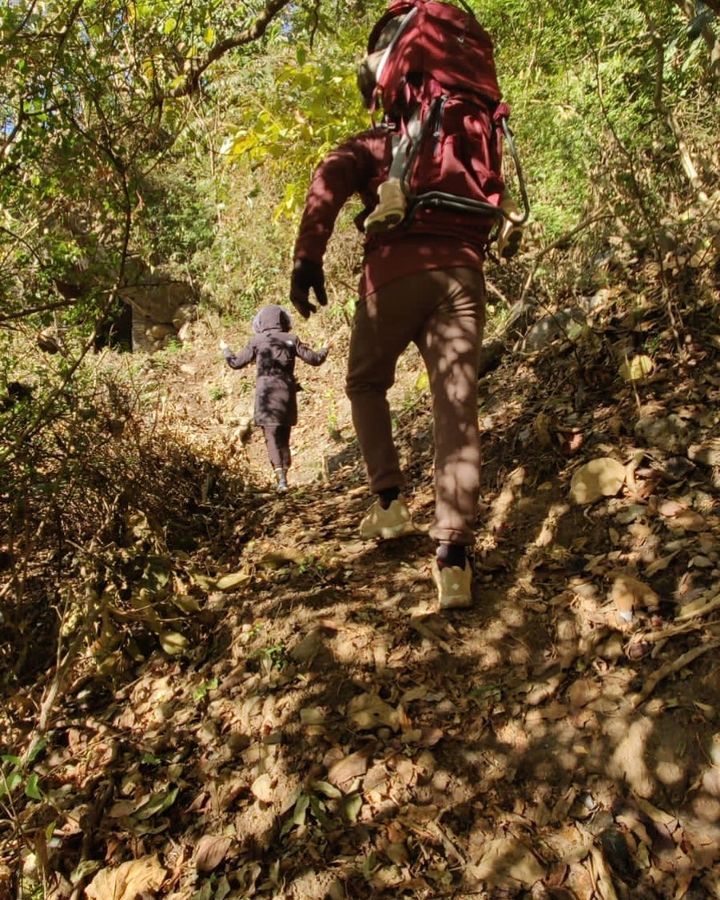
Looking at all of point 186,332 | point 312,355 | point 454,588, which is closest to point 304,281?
point 454,588

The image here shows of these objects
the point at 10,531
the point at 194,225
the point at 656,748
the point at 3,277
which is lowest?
the point at 656,748

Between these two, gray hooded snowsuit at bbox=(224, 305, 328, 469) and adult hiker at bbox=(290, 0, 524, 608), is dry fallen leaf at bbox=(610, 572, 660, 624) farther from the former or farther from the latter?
gray hooded snowsuit at bbox=(224, 305, 328, 469)

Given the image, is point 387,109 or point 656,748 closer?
point 656,748

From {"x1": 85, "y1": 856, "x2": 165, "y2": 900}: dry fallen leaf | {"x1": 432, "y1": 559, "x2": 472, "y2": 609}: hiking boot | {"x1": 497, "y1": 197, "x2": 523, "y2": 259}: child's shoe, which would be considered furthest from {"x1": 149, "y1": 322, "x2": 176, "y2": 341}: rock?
{"x1": 85, "y1": 856, "x2": 165, "y2": 900}: dry fallen leaf

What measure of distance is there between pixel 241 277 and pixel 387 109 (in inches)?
426

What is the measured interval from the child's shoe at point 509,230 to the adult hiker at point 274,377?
4.06 metres

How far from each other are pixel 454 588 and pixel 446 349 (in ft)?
2.96

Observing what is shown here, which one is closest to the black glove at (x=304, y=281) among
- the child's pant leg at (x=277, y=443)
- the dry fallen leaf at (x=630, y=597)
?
the dry fallen leaf at (x=630, y=597)

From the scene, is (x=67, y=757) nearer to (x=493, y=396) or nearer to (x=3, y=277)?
(x=3, y=277)

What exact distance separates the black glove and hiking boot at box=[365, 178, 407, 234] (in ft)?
1.04

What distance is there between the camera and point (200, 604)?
2.67 meters

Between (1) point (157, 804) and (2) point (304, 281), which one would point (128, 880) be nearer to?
(1) point (157, 804)

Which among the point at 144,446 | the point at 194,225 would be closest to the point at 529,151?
the point at 144,446

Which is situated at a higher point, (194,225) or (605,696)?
(194,225)
